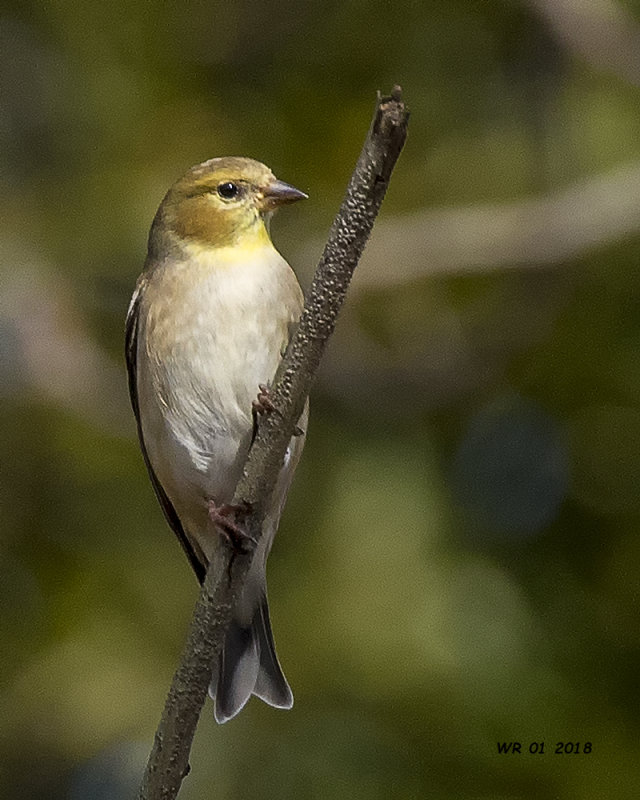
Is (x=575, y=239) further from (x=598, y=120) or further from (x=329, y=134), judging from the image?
(x=329, y=134)

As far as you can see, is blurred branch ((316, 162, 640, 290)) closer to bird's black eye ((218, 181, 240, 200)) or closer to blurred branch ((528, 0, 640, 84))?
blurred branch ((528, 0, 640, 84))

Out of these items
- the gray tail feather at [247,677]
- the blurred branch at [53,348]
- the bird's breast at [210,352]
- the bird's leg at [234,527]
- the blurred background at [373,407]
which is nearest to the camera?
the bird's leg at [234,527]

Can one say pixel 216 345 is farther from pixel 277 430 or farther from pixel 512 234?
pixel 512 234

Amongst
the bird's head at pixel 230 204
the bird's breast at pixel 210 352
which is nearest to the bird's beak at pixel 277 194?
the bird's head at pixel 230 204

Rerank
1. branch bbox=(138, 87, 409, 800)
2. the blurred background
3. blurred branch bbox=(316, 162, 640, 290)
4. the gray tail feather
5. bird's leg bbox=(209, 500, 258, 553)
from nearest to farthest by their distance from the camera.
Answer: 1. branch bbox=(138, 87, 409, 800)
2. bird's leg bbox=(209, 500, 258, 553)
3. the gray tail feather
4. the blurred background
5. blurred branch bbox=(316, 162, 640, 290)

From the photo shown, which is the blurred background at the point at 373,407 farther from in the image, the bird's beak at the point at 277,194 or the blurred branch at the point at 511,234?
the bird's beak at the point at 277,194

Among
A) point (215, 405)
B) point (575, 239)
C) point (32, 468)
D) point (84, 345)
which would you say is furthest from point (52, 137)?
point (215, 405)

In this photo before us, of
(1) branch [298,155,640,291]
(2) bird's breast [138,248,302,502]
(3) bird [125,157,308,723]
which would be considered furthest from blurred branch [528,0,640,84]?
(2) bird's breast [138,248,302,502]
